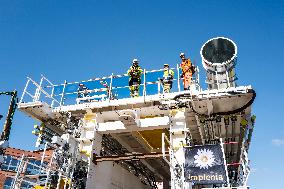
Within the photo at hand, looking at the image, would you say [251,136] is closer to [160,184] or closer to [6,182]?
[160,184]

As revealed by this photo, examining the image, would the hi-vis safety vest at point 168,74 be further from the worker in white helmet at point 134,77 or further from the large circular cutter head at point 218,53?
the large circular cutter head at point 218,53

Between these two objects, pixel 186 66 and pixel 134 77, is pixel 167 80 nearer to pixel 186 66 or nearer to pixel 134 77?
pixel 186 66

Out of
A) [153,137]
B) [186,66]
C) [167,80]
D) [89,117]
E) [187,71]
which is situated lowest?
[153,137]

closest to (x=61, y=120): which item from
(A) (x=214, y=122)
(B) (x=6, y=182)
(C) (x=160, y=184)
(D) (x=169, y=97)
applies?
(D) (x=169, y=97)

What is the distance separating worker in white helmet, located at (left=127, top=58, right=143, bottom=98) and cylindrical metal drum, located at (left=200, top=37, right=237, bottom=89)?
316 centimetres

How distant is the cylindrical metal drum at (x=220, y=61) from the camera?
30.2 ft

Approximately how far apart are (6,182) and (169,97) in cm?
2758

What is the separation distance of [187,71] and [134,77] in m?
2.36

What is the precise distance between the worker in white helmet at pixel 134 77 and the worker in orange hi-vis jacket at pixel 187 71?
193 centimetres

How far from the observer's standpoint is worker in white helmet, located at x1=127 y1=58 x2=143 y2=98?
37.1ft

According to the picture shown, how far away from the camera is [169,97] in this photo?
33.2 ft

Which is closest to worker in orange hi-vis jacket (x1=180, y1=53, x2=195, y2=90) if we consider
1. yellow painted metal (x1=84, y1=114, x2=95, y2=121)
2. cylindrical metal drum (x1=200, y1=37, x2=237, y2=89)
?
cylindrical metal drum (x1=200, y1=37, x2=237, y2=89)

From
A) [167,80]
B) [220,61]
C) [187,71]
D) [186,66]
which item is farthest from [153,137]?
[220,61]

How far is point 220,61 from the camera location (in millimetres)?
9312
